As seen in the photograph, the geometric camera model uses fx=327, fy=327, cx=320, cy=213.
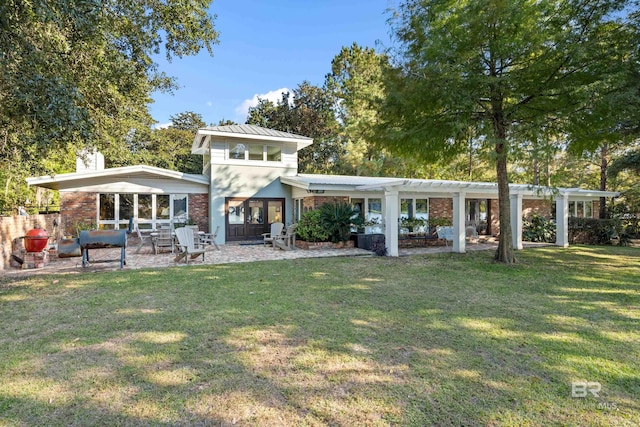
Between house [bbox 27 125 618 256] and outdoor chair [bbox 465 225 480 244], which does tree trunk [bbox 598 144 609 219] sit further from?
outdoor chair [bbox 465 225 480 244]

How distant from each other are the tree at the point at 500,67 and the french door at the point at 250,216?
27.6 ft

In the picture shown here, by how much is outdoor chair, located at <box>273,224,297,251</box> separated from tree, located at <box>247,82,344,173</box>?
47.1 feet

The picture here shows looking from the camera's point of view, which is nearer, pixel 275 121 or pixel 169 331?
pixel 169 331

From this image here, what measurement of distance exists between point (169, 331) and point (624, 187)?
29367 millimetres

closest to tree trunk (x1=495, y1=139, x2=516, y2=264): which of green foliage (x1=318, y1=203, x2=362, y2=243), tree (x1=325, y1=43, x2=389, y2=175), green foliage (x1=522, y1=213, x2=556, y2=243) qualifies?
green foliage (x1=318, y1=203, x2=362, y2=243)

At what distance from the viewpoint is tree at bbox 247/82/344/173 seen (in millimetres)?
26297

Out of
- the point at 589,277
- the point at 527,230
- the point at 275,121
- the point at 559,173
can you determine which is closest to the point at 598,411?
the point at 589,277

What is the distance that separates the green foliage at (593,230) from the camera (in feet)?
50.0

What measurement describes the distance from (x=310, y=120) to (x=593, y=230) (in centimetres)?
1932

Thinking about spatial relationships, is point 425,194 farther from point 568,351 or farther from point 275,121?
point 275,121

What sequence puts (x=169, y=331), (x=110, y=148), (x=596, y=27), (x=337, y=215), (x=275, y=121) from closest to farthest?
(x=169, y=331)
(x=596, y=27)
(x=110, y=148)
(x=337, y=215)
(x=275, y=121)

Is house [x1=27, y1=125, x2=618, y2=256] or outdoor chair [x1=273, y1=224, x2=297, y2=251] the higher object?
house [x1=27, y1=125, x2=618, y2=256]

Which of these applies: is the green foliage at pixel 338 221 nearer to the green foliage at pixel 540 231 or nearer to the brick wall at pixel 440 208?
the brick wall at pixel 440 208

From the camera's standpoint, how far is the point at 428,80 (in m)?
8.34
